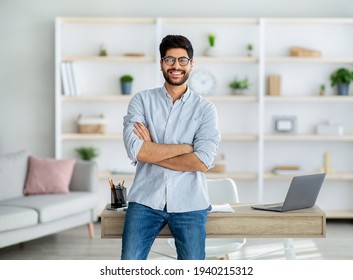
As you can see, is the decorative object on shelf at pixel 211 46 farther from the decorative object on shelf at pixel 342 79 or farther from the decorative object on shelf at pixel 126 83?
the decorative object on shelf at pixel 342 79

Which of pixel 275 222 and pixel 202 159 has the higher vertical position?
pixel 202 159

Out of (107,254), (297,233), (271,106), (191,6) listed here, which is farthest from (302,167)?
(297,233)

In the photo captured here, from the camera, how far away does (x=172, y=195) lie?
2738 millimetres

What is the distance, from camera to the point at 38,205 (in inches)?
207

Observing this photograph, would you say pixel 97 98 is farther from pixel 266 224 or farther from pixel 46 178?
pixel 266 224

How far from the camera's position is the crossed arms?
278cm

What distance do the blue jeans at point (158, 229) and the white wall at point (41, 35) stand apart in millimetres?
4120

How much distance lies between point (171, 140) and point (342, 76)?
13.0 ft

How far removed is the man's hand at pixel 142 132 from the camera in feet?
9.31

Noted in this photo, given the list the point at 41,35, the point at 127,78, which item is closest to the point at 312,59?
the point at 127,78

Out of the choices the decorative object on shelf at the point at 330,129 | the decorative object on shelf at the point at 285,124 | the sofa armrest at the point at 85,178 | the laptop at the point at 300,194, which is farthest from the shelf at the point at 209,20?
the laptop at the point at 300,194

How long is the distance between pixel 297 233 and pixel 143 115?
0.82m

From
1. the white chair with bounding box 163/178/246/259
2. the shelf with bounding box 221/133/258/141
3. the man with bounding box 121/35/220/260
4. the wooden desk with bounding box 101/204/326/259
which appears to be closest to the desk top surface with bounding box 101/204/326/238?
the wooden desk with bounding box 101/204/326/259
